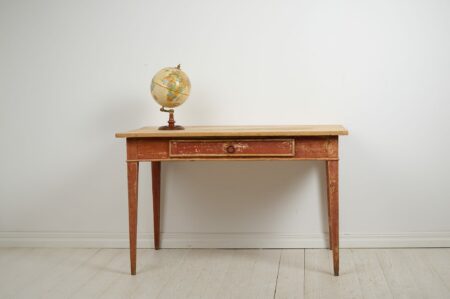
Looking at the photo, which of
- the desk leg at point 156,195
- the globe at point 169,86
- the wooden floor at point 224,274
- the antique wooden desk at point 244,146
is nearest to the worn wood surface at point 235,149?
the antique wooden desk at point 244,146

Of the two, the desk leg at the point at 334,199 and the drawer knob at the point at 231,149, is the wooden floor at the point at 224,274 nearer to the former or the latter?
the desk leg at the point at 334,199

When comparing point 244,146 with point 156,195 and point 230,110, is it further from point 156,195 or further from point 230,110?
point 156,195

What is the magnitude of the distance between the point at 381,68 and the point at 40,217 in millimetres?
2479

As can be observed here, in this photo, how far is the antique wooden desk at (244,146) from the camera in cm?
338

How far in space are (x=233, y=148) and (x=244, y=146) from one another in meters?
0.06

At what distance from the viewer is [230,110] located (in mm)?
4004

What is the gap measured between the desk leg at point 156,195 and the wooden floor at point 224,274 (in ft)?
0.41

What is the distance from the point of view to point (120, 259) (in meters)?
3.90

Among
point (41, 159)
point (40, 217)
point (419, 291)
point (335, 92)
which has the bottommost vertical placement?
point (419, 291)

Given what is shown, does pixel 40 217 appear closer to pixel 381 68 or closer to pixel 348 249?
pixel 348 249

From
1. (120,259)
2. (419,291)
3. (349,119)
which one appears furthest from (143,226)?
(419,291)

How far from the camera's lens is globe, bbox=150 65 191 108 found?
140 inches

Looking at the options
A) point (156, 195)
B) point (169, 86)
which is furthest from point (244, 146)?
point (156, 195)

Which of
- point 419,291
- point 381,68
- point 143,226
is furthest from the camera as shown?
point 143,226
